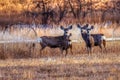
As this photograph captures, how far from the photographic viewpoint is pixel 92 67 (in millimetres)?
15969

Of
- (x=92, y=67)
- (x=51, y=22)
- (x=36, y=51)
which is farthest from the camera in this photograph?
(x=51, y=22)

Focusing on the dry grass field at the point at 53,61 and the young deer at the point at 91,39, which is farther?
the young deer at the point at 91,39

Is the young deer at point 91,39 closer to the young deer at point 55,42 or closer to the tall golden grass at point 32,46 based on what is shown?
the tall golden grass at point 32,46

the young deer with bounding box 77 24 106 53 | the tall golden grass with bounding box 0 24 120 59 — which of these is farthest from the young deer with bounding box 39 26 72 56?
the young deer with bounding box 77 24 106 53

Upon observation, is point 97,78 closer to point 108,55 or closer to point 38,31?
point 108,55

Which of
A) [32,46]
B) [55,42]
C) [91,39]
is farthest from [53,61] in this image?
[91,39]

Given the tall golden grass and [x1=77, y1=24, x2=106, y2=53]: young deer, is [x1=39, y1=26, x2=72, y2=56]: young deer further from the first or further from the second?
[x1=77, y1=24, x2=106, y2=53]: young deer

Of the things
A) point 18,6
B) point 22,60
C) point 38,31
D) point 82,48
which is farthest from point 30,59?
point 18,6

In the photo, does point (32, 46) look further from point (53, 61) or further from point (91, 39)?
point (53, 61)

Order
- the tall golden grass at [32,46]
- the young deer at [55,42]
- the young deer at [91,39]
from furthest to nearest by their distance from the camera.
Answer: the young deer at [91,39], the young deer at [55,42], the tall golden grass at [32,46]

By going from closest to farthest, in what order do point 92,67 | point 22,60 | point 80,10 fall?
point 92,67 → point 22,60 → point 80,10

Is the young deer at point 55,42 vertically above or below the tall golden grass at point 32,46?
above

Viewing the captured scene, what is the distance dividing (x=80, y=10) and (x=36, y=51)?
1053 cm

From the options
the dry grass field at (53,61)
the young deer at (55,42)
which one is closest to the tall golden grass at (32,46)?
the dry grass field at (53,61)
